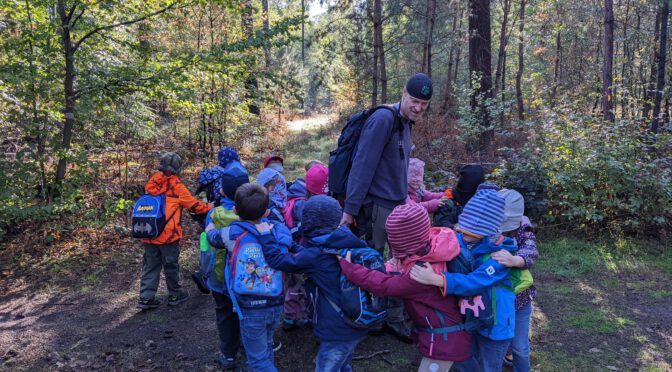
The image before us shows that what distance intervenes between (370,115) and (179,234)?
2.64 m

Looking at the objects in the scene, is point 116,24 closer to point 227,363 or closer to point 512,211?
point 227,363

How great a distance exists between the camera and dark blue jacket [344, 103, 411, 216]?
11.9ft

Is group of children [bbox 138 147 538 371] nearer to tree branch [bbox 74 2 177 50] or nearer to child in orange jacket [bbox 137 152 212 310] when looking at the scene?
child in orange jacket [bbox 137 152 212 310]

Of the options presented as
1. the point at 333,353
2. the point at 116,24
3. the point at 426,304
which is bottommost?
the point at 333,353

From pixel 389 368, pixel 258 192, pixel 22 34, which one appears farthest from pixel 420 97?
pixel 22 34

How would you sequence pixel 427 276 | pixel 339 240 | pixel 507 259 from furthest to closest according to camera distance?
pixel 339 240
pixel 507 259
pixel 427 276

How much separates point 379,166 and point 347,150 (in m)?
0.32

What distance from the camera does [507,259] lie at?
2666mm

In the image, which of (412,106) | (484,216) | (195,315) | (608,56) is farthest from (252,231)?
(608,56)

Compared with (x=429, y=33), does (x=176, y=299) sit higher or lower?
lower

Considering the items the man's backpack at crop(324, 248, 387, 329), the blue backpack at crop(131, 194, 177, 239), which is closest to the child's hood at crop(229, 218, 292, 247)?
the man's backpack at crop(324, 248, 387, 329)

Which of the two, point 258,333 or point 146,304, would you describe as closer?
point 258,333

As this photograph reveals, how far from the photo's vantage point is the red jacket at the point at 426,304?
262cm

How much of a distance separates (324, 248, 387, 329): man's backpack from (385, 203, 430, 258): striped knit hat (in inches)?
7.5
